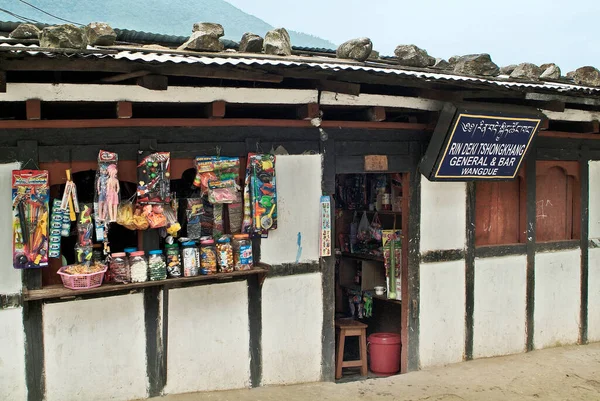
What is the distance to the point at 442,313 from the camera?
8.05 meters

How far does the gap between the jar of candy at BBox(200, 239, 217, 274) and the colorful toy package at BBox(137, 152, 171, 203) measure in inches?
23.2

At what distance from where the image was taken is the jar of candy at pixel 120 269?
5.77 metres

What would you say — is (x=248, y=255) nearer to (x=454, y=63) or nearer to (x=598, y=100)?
(x=454, y=63)

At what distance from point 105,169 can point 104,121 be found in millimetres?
438

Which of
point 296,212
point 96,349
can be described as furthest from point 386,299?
point 96,349

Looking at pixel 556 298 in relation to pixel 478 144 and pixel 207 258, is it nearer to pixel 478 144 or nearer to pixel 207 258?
pixel 478 144

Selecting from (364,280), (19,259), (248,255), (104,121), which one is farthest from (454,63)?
(19,259)

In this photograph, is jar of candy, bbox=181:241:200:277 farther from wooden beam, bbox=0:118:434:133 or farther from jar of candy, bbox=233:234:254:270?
wooden beam, bbox=0:118:434:133

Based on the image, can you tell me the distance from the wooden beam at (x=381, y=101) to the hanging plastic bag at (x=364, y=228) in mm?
2230

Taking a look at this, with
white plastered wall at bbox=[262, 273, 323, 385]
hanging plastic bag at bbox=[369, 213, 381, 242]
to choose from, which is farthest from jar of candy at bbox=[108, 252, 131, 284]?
hanging plastic bag at bbox=[369, 213, 381, 242]

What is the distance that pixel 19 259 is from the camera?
17.6 feet

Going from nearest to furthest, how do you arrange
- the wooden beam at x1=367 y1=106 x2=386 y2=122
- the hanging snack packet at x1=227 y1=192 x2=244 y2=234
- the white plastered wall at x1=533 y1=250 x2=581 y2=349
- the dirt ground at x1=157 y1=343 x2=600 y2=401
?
the hanging snack packet at x1=227 y1=192 x2=244 y2=234, the dirt ground at x1=157 y1=343 x2=600 y2=401, the wooden beam at x1=367 y1=106 x2=386 y2=122, the white plastered wall at x1=533 y1=250 x2=581 y2=349

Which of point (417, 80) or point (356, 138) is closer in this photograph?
point (417, 80)

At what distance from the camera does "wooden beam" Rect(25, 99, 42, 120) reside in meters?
5.35
